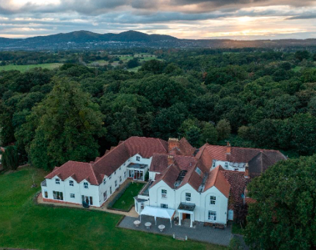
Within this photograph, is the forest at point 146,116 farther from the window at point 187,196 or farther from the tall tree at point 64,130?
the window at point 187,196

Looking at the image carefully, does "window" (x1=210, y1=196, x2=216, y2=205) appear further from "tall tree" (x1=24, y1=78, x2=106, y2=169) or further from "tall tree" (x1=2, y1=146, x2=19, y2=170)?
"tall tree" (x1=2, y1=146, x2=19, y2=170)

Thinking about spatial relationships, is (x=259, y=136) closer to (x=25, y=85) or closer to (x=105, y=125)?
(x=105, y=125)

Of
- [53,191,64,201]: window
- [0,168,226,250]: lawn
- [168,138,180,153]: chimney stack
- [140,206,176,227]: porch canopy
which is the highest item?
[168,138,180,153]: chimney stack

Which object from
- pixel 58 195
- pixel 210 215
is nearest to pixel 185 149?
pixel 210 215

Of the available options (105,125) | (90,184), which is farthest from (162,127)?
(90,184)

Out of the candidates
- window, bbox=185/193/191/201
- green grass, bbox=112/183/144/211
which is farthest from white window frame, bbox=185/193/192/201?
green grass, bbox=112/183/144/211

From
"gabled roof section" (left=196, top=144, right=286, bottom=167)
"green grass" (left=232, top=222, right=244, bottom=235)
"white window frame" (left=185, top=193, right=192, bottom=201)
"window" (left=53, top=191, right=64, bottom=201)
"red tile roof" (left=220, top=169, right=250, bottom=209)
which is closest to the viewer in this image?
"green grass" (left=232, top=222, right=244, bottom=235)

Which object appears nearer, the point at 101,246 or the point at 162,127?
the point at 101,246
